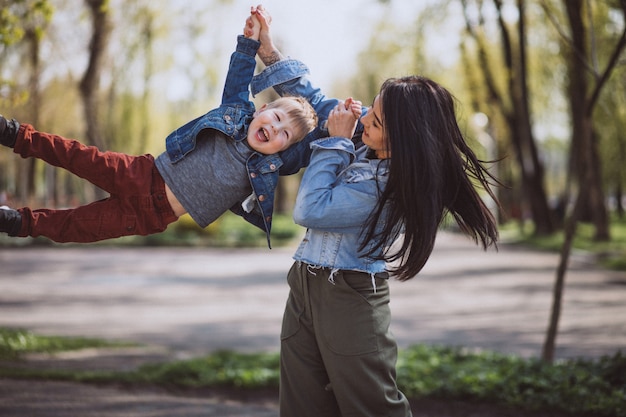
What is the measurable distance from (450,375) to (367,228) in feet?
11.1

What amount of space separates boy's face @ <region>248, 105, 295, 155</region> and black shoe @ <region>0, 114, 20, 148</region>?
980 millimetres

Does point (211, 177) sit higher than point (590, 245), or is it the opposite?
point (211, 177)

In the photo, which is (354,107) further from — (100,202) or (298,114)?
(100,202)

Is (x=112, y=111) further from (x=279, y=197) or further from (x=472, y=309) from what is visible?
(x=472, y=309)

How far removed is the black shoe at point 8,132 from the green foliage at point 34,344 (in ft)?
12.6

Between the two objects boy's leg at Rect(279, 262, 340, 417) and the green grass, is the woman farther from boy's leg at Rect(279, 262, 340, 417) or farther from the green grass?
the green grass

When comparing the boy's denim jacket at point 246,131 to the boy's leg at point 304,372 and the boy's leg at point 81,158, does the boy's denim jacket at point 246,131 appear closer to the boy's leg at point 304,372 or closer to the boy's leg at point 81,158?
the boy's leg at point 81,158

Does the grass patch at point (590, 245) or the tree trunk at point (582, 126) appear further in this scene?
the grass patch at point (590, 245)

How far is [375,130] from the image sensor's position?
2611 millimetres

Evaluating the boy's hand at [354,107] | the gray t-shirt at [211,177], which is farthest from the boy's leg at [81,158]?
the boy's hand at [354,107]

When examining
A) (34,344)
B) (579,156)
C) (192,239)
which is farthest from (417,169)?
(192,239)

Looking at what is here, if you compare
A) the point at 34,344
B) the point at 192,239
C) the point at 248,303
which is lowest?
the point at 248,303

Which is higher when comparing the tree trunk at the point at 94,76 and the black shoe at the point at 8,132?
the tree trunk at the point at 94,76

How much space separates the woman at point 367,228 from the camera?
2.50 meters
